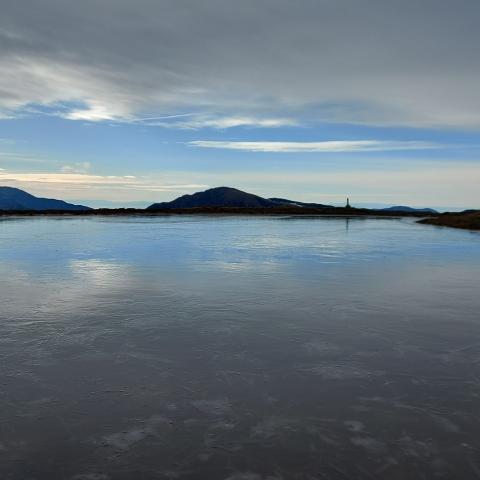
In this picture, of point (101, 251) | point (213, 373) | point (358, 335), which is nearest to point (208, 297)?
point (358, 335)

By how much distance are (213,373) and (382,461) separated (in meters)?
4.11

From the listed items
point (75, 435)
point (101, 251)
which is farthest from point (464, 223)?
point (75, 435)

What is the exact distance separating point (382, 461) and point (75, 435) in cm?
446

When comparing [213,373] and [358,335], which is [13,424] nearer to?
[213,373]

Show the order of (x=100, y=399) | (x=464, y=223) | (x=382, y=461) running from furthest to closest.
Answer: (x=464, y=223) < (x=100, y=399) < (x=382, y=461)

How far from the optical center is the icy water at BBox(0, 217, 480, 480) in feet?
23.0

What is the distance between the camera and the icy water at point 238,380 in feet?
23.0

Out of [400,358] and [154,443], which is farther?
[400,358]

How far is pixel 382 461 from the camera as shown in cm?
694

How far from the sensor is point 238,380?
32.3 feet

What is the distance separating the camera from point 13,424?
25.9 ft

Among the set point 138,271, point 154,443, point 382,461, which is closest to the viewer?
point 382,461

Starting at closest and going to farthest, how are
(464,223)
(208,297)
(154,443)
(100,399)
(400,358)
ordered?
(154,443), (100,399), (400,358), (208,297), (464,223)

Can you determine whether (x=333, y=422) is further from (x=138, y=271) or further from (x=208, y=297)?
(x=138, y=271)
